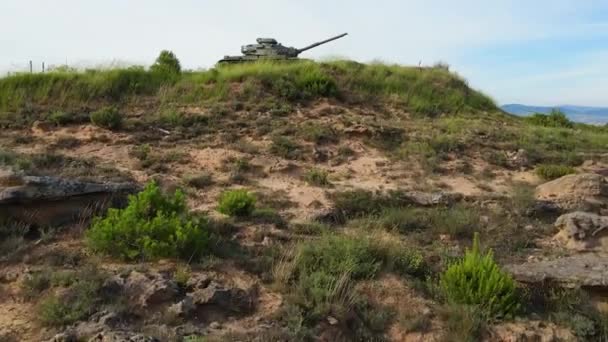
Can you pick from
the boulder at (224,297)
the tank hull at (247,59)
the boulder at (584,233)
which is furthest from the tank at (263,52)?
the boulder at (224,297)

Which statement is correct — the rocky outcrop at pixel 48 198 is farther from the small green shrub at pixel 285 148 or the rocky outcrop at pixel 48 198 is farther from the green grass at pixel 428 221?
the small green shrub at pixel 285 148

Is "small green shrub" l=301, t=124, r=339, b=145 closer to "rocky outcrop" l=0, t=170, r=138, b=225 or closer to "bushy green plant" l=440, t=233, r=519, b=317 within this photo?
"rocky outcrop" l=0, t=170, r=138, b=225

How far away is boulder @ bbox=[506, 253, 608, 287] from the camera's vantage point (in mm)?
5453

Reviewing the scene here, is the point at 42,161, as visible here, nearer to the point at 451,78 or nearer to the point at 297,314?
the point at 297,314

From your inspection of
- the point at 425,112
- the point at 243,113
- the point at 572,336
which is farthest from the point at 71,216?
the point at 425,112

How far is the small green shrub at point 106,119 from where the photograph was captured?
10.4 m

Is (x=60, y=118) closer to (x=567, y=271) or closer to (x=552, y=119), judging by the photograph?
(x=567, y=271)

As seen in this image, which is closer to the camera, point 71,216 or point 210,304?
point 210,304

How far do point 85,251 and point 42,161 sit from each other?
3402mm

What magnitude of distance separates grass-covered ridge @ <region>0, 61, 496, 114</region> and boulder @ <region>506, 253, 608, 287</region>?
25.8 ft

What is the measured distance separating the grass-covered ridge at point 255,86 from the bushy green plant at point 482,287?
8105 millimetres

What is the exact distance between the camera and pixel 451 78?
52.4 ft

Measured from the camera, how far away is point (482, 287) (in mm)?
5082

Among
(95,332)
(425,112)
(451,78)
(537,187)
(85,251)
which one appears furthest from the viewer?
(451,78)
